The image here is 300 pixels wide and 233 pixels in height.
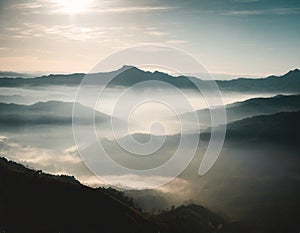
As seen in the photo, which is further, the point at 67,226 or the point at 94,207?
the point at 94,207

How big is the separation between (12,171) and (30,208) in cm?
3467

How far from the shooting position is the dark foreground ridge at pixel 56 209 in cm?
13662

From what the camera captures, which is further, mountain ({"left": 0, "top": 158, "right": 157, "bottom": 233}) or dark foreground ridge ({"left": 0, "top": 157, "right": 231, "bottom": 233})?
mountain ({"left": 0, "top": 158, "right": 157, "bottom": 233})

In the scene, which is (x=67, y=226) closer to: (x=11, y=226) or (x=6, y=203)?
(x=11, y=226)

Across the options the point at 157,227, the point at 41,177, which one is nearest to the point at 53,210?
the point at 41,177

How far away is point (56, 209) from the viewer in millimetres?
149375

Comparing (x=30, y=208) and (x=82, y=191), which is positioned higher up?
(x=82, y=191)

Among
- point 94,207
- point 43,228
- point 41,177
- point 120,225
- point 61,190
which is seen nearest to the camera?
point 43,228

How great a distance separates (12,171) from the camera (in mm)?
179125

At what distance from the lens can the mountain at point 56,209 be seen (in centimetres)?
13675

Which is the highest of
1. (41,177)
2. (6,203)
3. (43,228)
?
(41,177)

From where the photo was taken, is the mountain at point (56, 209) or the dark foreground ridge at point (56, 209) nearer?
the dark foreground ridge at point (56, 209)

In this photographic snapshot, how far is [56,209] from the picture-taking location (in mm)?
149375

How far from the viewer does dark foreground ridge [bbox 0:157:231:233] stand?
5379 inches
